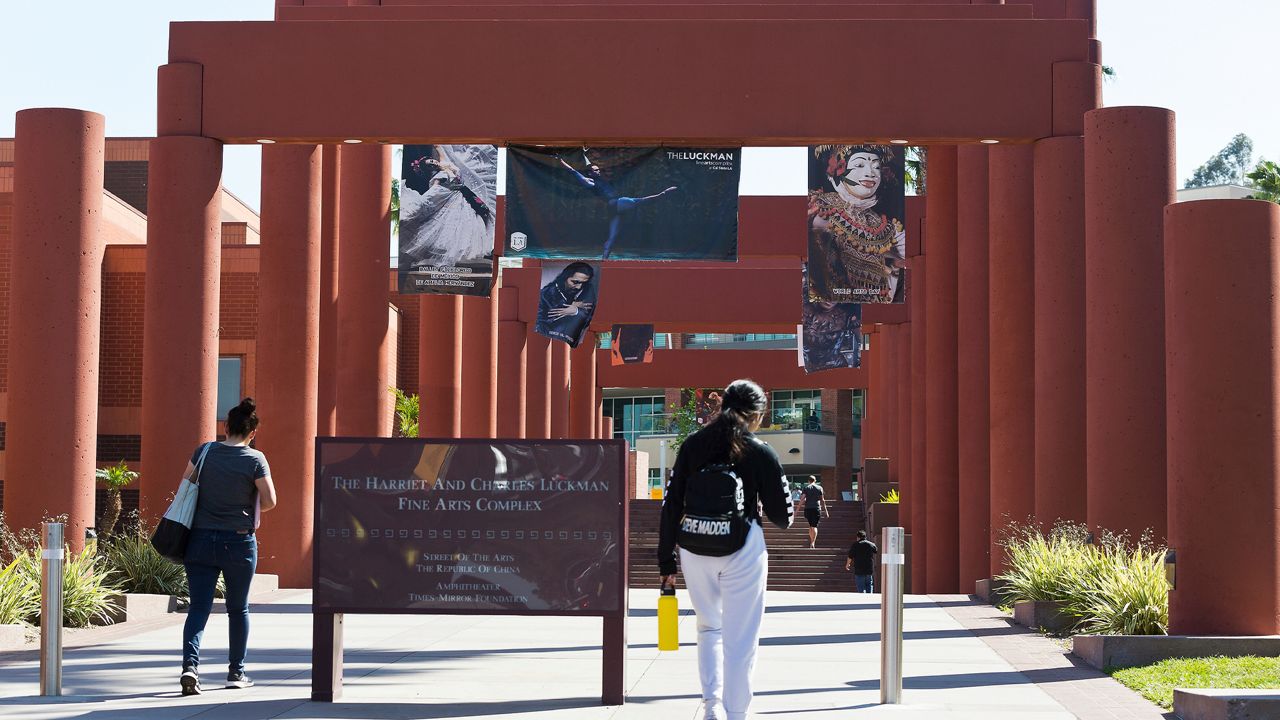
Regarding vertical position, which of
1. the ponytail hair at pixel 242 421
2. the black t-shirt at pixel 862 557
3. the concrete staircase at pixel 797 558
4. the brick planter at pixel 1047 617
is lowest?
the concrete staircase at pixel 797 558

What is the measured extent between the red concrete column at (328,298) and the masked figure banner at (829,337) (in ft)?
30.8

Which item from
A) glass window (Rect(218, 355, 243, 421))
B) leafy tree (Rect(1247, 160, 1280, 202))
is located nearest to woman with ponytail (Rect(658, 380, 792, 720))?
glass window (Rect(218, 355, 243, 421))

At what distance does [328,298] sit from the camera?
23016mm

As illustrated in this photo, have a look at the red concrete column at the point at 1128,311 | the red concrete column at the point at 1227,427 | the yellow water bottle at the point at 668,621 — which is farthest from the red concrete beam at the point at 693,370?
the yellow water bottle at the point at 668,621

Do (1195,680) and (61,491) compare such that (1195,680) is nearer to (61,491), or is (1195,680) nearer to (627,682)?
(627,682)

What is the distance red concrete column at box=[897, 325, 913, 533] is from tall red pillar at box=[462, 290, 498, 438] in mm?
8543

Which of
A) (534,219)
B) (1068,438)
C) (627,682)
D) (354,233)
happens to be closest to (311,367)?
(354,233)

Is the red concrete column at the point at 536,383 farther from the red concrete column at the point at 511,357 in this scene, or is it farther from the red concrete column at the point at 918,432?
the red concrete column at the point at 918,432

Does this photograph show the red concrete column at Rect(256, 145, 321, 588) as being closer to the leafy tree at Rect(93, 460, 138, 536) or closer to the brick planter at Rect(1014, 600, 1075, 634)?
the brick planter at Rect(1014, 600, 1075, 634)

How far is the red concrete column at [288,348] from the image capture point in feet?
65.0

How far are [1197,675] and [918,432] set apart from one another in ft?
57.7

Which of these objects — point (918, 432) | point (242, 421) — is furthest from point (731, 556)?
point (918, 432)

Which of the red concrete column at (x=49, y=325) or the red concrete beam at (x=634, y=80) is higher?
the red concrete beam at (x=634, y=80)

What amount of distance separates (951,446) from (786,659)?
513 inches
